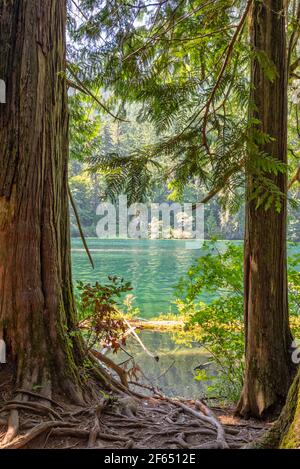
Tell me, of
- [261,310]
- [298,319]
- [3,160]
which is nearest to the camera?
[3,160]

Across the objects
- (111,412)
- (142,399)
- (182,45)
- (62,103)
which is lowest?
(142,399)

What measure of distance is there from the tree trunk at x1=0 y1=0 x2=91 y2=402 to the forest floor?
13cm

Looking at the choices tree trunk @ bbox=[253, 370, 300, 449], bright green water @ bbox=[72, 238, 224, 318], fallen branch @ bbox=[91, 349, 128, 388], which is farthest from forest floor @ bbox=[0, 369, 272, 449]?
bright green water @ bbox=[72, 238, 224, 318]

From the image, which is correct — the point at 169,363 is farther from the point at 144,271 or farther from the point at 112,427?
the point at 144,271

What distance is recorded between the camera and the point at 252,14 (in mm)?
2604

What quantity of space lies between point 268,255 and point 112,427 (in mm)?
1440

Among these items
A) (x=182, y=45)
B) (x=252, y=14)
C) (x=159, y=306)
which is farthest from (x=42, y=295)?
(x=159, y=306)

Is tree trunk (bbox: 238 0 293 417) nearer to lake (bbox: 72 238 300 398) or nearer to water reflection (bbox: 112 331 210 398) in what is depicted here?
lake (bbox: 72 238 300 398)

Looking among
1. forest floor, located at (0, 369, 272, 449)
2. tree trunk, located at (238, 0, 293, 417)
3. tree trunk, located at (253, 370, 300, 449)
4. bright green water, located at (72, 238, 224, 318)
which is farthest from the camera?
bright green water, located at (72, 238, 224, 318)

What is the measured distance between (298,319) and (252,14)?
3010 millimetres

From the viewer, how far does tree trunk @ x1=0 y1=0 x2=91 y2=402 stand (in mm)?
2086

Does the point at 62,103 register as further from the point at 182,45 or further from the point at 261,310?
the point at 261,310

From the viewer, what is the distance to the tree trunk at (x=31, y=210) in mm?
2086

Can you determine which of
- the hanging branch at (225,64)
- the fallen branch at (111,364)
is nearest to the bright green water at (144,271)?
the fallen branch at (111,364)
